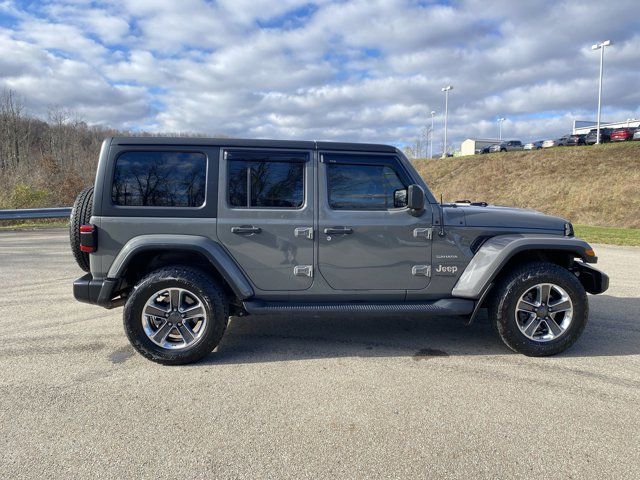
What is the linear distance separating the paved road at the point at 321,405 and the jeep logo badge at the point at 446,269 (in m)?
0.78

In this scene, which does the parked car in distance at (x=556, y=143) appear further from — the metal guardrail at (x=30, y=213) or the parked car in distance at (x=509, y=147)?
the metal guardrail at (x=30, y=213)

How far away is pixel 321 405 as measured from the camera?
3.00 meters

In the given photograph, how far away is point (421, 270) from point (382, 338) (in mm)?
931

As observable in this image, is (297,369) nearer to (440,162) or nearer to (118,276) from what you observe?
(118,276)

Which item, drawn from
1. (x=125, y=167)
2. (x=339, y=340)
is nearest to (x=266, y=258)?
(x=339, y=340)

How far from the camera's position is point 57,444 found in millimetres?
2512

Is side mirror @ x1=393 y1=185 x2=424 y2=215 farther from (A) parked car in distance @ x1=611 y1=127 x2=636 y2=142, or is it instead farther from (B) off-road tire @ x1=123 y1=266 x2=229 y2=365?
(A) parked car in distance @ x1=611 y1=127 x2=636 y2=142

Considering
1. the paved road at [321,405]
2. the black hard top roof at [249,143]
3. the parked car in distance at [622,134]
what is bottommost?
the paved road at [321,405]

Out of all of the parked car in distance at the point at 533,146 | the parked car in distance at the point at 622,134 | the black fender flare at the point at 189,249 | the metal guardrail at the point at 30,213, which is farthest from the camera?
the parked car in distance at the point at 533,146

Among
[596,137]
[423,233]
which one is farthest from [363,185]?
[596,137]

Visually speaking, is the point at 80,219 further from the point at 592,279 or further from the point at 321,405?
the point at 592,279

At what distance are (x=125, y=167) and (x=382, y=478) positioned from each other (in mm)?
3261

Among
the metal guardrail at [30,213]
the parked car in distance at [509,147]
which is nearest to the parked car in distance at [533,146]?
the parked car in distance at [509,147]

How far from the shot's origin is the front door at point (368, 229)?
12.5 ft
